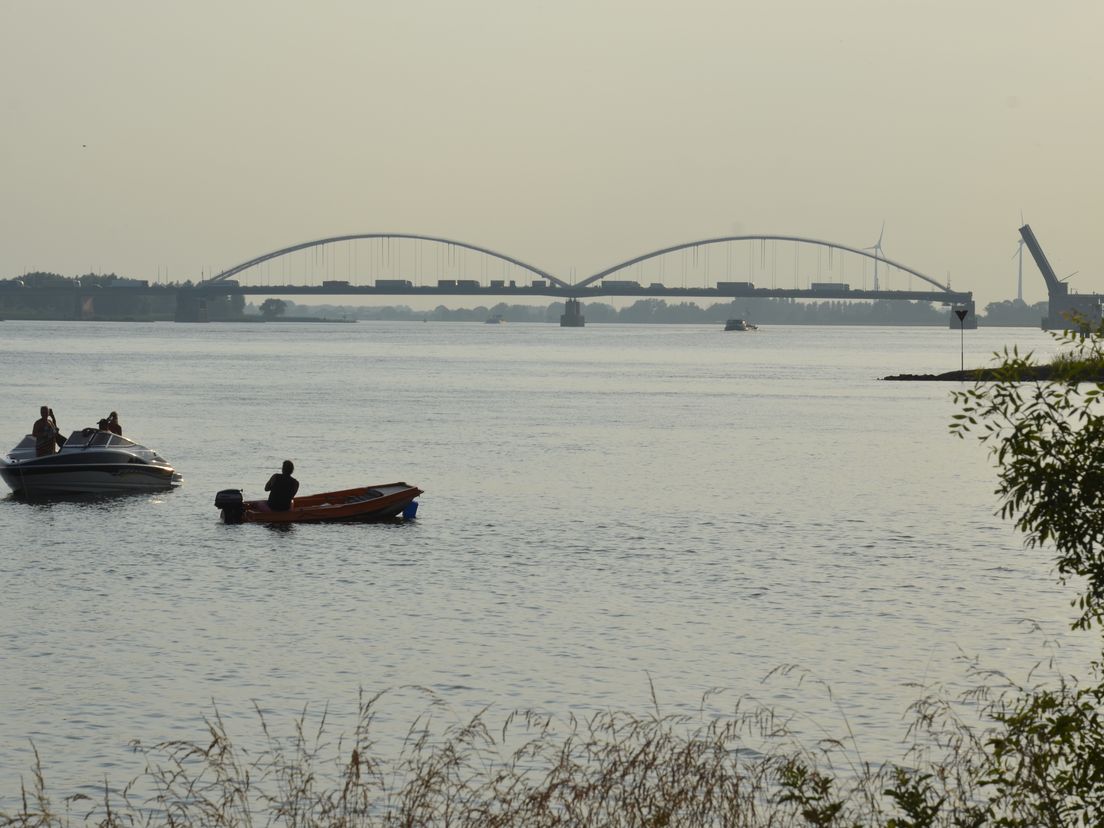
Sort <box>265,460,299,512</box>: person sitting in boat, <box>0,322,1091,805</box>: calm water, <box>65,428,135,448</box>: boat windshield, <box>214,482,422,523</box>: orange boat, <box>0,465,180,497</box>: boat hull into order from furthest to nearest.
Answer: <box>65,428,135,448</box>: boat windshield → <box>0,465,180,497</box>: boat hull → <box>265,460,299,512</box>: person sitting in boat → <box>214,482,422,523</box>: orange boat → <box>0,322,1091,805</box>: calm water

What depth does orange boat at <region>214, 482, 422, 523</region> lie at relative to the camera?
36.2 meters

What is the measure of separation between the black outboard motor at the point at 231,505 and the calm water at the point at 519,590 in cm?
58

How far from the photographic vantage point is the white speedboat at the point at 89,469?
4162 cm

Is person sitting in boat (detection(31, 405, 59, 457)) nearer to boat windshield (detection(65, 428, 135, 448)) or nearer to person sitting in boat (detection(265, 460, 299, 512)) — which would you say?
boat windshield (detection(65, 428, 135, 448))

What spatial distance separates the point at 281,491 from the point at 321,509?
106 cm

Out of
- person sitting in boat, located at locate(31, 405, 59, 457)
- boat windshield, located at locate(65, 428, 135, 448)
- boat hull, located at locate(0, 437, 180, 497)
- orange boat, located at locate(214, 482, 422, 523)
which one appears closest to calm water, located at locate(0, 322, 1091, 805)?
orange boat, located at locate(214, 482, 422, 523)

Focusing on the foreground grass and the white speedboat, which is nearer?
the foreground grass

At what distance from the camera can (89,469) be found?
42219mm

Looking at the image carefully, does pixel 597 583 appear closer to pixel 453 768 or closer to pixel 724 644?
pixel 724 644

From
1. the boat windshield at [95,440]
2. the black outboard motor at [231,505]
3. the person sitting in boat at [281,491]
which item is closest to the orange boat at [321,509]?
the black outboard motor at [231,505]

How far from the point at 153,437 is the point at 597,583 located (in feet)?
139

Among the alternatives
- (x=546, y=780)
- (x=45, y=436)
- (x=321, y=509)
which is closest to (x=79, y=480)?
(x=45, y=436)

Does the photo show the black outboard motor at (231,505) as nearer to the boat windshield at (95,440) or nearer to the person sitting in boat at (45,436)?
the boat windshield at (95,440)

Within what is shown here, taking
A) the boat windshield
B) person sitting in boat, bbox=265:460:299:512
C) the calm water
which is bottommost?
the calm water
